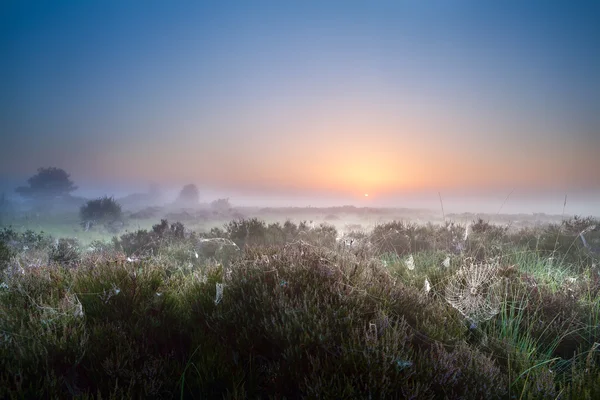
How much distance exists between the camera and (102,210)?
86.2 feet

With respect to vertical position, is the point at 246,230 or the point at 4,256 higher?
the point at 246,230

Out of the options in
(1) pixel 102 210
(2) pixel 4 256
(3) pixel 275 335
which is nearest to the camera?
(3) pixel 275 335

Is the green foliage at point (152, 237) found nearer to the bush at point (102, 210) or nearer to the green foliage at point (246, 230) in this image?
the green foliage at point (246, 230)

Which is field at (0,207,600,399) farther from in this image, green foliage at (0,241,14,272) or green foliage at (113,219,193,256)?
green foliage at (113,219,193,256)

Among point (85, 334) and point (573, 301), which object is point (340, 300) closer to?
point (85, 334)

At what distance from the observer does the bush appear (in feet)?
83.2

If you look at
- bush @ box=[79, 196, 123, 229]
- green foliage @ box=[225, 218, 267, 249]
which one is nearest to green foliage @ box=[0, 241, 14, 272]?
green foliage @ box=[225, 218, 267, 249]

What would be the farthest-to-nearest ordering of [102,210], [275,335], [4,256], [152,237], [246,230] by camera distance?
1. [102,210]
2. [152,237]
3. [246,230]
4. [4,256]
5. [275,335]

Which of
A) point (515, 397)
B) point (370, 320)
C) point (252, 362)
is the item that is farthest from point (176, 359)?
point (515, 397)

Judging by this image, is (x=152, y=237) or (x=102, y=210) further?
(x=102, y=210)

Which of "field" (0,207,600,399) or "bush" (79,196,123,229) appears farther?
"bush" (79,196,123,229)

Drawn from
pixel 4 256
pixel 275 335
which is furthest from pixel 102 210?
pixel 275 335

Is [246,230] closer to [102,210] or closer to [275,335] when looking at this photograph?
[275,335]

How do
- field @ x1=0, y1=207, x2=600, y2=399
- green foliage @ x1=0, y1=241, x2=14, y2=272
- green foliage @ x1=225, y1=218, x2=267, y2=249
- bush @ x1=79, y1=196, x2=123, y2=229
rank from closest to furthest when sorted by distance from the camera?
1. field @ x1=0, y1=207, x2=600, y2=399
2. green foliage @ x1=0, y1=241, x2=14, y2=272
3. green foliage @ x1=225, y1=218, x2=267, y2=249
4. bush @ x1=79, y1=196, x2=123, y2=229
